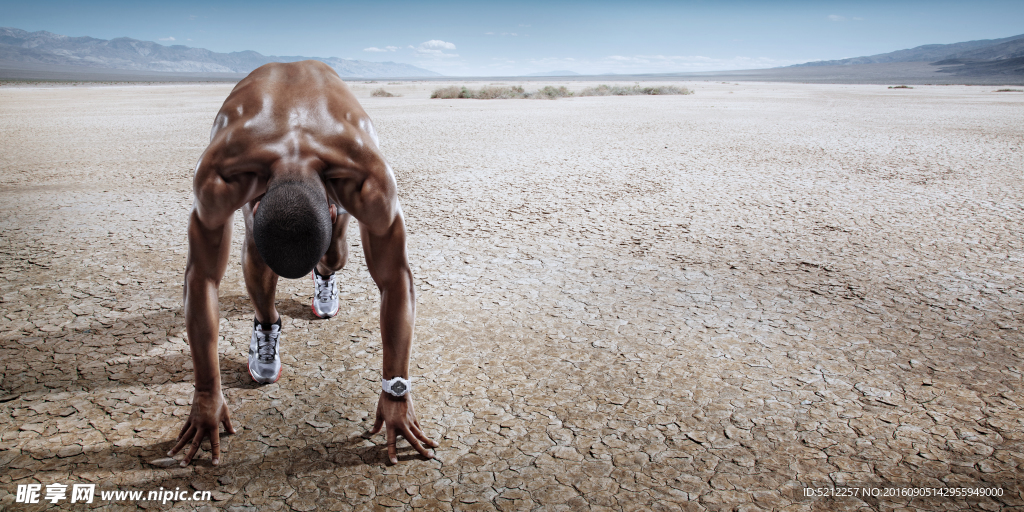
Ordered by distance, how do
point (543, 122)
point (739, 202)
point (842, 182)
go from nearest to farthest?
point (739, 202) → point (842, 182) → point (543, 122)

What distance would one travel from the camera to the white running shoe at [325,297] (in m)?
3.11

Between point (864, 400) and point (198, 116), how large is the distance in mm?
17054

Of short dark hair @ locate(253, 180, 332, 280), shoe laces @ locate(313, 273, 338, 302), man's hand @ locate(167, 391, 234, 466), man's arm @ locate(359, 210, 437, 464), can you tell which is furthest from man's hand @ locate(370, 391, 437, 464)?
shoe laces @ locate(313, 273, 338, 302)

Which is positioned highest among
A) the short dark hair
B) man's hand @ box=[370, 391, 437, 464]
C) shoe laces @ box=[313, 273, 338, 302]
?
the short dark hair

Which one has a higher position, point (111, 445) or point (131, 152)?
point (131, 152)

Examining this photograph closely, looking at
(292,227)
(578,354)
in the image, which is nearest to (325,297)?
(578,354)

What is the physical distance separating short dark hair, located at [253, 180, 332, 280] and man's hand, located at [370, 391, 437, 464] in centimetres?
67

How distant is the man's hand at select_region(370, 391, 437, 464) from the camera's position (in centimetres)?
203

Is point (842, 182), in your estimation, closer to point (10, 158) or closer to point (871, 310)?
point (871, 310)

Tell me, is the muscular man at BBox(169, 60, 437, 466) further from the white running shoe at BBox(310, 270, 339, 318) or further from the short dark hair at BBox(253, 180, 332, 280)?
the white running shoe at BBox(310, 270, 339, 318)

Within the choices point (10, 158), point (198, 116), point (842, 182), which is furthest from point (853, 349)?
point (198, 116)

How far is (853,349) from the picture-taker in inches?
110

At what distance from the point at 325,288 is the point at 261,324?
0.59 m

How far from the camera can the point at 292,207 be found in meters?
1.62
